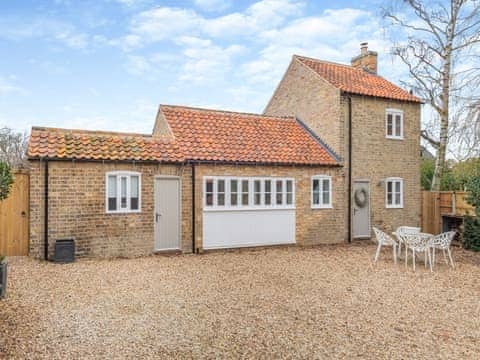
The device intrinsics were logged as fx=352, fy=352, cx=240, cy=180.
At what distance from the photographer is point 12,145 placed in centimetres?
2128

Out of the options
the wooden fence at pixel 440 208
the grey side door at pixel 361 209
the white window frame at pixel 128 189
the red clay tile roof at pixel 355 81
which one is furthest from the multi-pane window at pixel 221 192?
the wooden fence at pixel 440 208

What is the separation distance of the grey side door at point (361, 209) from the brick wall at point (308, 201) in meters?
0.66

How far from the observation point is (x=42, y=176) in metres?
9.62

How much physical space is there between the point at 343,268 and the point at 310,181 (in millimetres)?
4336

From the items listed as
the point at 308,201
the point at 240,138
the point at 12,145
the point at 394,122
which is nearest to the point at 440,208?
the point at 394,122

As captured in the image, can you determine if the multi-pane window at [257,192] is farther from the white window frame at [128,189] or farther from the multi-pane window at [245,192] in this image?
the white window frame at [128,189]

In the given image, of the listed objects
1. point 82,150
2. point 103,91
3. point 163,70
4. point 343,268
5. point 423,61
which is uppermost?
point 423,61

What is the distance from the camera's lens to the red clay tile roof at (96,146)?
9852 millimetres

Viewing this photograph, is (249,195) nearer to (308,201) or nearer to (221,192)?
(221,192)

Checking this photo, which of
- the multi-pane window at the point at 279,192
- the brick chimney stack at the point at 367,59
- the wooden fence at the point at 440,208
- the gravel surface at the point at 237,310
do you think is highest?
the brick chimney stack at the point at 367,59

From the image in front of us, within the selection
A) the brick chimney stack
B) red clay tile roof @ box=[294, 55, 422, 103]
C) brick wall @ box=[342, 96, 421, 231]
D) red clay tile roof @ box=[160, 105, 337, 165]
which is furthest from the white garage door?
the brick chimney stack

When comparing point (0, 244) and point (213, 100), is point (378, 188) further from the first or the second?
point (0, 244)

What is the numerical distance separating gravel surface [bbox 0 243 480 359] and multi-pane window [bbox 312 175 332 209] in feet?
12.1

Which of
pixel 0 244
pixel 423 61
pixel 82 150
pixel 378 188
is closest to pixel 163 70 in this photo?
pixel 82 150
